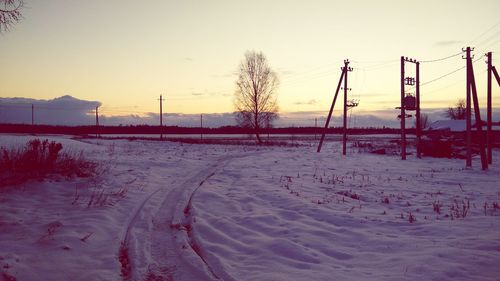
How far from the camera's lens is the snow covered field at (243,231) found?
5.06m

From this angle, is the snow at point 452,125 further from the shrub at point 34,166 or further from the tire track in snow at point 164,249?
the tire track in snow at point 164,249

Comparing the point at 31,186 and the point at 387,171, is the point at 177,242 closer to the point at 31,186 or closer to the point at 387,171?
the point at 31,186

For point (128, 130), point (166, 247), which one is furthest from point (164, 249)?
point (128, 130)

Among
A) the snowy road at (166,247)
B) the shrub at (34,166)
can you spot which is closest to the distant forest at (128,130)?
the shrub at (34,166)

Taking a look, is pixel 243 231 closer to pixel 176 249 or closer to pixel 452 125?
pixel 176 249

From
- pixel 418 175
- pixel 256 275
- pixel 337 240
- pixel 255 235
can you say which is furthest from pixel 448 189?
pixel 256 275

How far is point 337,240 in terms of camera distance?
6703mm

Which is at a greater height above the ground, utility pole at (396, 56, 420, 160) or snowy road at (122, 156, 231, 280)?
utility pole at (396, 56, 420, 160)

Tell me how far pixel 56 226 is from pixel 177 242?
239cm

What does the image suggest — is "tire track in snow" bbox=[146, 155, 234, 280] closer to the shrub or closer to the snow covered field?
the snow covered field

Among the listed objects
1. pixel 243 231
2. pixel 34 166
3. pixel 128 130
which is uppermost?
pixel 128 130

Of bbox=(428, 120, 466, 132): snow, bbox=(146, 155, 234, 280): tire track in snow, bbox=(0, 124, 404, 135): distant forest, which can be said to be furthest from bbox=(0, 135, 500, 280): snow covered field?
bbox=(428, 120, 466, 132): snow

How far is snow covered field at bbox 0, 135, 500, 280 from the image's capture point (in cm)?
506

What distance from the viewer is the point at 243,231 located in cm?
730
